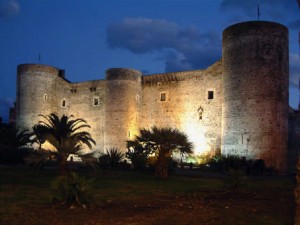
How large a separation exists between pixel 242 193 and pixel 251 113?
13797 mm

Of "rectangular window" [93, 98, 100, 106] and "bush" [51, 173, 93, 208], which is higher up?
"rectangular window" [93, 98, 100, 106]

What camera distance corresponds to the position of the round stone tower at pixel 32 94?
36.5 m

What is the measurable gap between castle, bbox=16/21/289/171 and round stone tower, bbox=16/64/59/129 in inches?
3.4

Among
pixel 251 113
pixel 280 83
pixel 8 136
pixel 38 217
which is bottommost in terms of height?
pixel 38 217

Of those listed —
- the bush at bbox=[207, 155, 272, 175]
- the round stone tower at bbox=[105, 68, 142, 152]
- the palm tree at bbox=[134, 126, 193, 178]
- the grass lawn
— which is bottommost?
the grass lawn

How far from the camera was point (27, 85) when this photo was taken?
36.7m

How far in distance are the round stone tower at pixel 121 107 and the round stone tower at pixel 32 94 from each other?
7.51m

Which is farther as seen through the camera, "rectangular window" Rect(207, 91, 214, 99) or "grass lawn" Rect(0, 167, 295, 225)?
"rectangular window" Rect(207, 91, 214, 99)

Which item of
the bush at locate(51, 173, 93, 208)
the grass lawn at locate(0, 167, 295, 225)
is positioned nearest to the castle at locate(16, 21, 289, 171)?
the grass lawn at locate(0, 167, 295, 225)

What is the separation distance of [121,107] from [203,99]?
6.57 metres

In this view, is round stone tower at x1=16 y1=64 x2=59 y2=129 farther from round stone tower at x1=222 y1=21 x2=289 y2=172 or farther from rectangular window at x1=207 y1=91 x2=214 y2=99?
round stone tower at x1=222 y1=21 x2=289 y2=172

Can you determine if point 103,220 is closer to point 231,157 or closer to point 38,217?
point 38,217

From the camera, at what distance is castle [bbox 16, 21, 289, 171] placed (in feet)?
78.1

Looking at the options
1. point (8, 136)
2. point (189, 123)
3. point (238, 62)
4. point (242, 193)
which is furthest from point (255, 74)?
point (8, 136)
